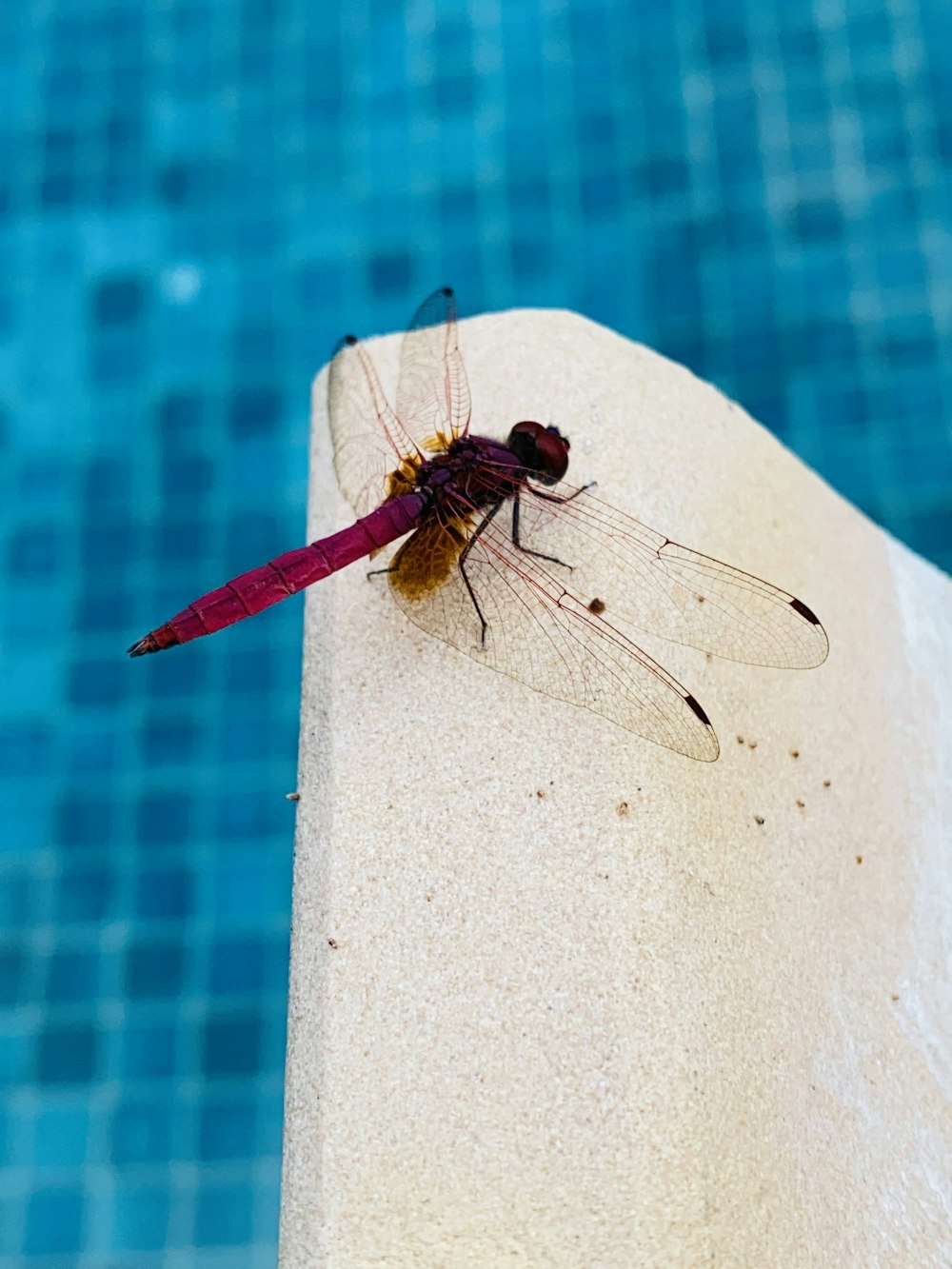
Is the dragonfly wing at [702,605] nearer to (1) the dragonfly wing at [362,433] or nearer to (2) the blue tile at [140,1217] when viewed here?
(1) the dragonfly wing at [362,433]

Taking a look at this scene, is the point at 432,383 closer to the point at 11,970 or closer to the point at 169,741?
the point at 169,741

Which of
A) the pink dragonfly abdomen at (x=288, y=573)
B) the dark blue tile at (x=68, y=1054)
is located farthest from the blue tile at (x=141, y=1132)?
the pink dragonfly abdomen at (x=288, y=573)

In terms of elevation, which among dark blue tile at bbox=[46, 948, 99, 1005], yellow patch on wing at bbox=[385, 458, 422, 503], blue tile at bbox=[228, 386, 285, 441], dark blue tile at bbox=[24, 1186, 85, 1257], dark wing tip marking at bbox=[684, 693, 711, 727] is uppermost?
blue tile at bbox=[228, 386, 285, 441]

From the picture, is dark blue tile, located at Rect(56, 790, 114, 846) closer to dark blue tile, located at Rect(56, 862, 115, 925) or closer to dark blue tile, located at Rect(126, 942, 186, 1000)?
dark blue tile, located at Rect(56, 862, 115, 925)

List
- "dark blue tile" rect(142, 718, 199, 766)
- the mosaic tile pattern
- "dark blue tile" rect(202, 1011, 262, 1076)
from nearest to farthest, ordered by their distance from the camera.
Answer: "dark blue tile" rect(202, 1011, 262, 1076) < the mosaic tile pattern < "dark blue tile" rect(142, 718, 199, 766)

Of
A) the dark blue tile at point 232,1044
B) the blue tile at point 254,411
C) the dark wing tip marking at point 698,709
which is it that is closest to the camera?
the dark wing tip marking at point 698,709

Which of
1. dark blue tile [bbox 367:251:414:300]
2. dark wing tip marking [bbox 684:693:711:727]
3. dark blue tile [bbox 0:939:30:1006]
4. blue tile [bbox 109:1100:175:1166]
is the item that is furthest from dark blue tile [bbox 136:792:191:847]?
dark wing tip marking [bbox 684:693:711:727]
